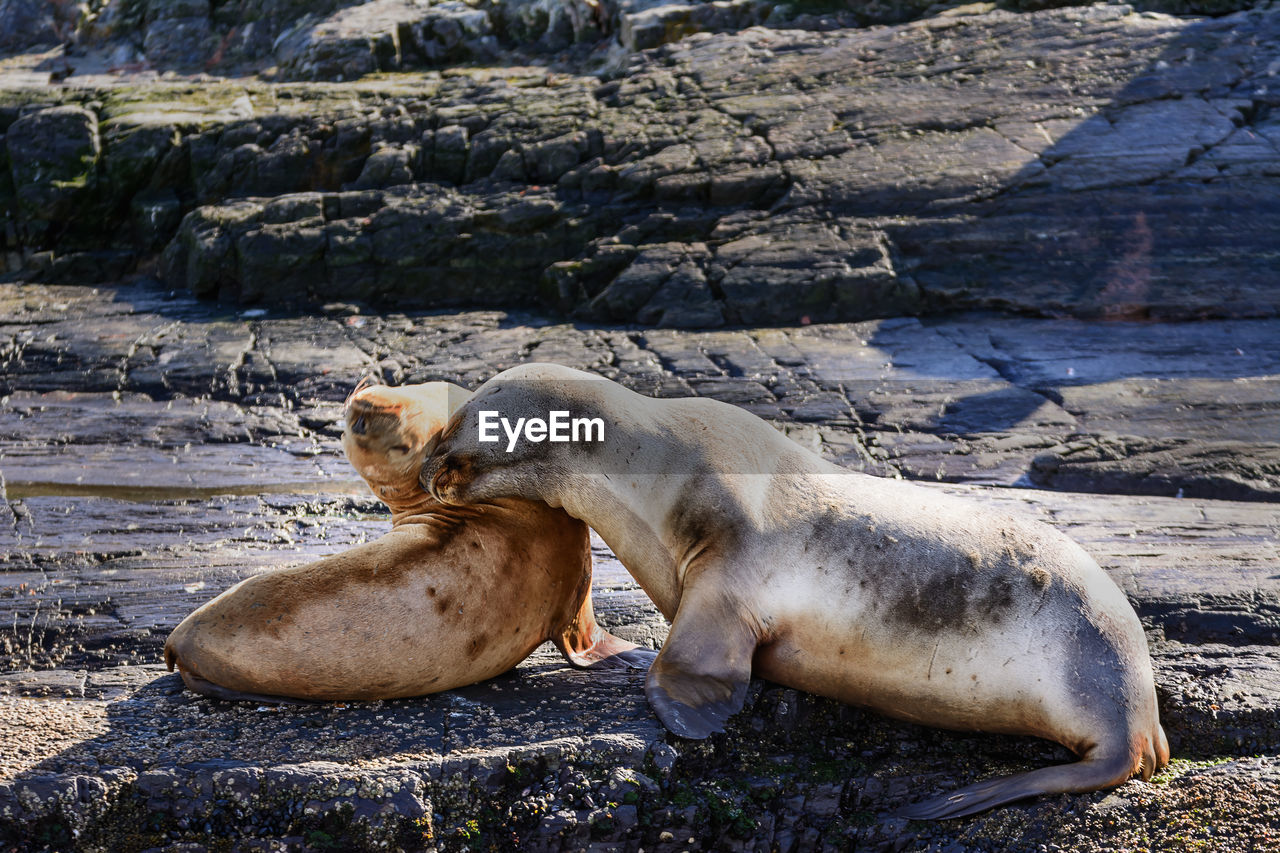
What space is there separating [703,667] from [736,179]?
9175mm

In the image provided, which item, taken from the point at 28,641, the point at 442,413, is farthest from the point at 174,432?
the point at 442,413

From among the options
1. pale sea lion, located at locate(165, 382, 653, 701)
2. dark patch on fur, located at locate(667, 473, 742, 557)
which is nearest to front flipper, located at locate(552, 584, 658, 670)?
pale sea lion, located at locate(165, 382, 653, 701)

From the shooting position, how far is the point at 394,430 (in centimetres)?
390

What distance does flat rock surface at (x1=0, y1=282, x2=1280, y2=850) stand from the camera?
3176 millimetres

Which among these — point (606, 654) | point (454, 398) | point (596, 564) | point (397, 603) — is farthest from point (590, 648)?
point (596, 564)

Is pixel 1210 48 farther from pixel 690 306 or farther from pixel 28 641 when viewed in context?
pixel 28 641

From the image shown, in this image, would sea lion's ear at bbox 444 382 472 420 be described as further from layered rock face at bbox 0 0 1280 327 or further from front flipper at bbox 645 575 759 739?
layered rock face at bbox 0 0 1280 327

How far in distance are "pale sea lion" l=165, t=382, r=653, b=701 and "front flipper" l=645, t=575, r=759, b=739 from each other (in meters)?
0.67

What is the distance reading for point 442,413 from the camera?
4.03 meters

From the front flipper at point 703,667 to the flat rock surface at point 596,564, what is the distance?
0.39 ft

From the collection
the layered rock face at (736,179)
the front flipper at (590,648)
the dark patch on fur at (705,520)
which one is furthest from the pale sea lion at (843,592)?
the layered rock face at (736,179)

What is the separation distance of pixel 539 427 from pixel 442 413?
0.48 m

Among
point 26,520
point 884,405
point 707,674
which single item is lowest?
point 884,405

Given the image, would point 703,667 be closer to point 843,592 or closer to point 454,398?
point 843,592
